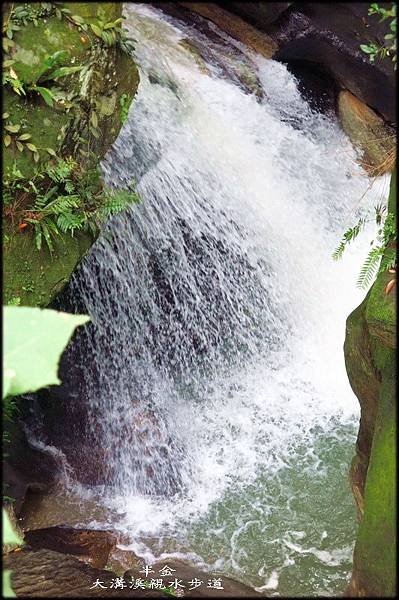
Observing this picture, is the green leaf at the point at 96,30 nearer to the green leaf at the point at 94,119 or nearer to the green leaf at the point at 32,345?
the green leaf at the point at 94,119

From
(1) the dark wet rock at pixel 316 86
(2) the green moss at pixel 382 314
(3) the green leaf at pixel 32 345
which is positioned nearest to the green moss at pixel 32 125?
(2) the green moss at pixel 382 314

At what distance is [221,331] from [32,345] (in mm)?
5800

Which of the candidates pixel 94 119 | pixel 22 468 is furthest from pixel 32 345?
pixel 22 468

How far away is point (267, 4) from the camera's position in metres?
8.85

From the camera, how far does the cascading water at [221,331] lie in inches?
217

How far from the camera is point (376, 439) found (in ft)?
11.6

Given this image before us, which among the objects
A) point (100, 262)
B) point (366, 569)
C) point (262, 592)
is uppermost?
point (366, 569)

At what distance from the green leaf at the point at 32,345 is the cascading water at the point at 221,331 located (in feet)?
12.8

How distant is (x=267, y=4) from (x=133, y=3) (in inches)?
79.5

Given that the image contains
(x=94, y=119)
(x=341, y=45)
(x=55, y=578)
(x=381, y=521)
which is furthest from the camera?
(x=341, y=45)

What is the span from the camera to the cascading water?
552 centimetres

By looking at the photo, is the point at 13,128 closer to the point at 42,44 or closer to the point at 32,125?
the point at 32,125

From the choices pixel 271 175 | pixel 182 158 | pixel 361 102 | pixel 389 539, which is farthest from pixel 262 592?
pixel 361 102

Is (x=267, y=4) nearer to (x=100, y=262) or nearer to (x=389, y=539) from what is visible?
(x=100, y=262)
